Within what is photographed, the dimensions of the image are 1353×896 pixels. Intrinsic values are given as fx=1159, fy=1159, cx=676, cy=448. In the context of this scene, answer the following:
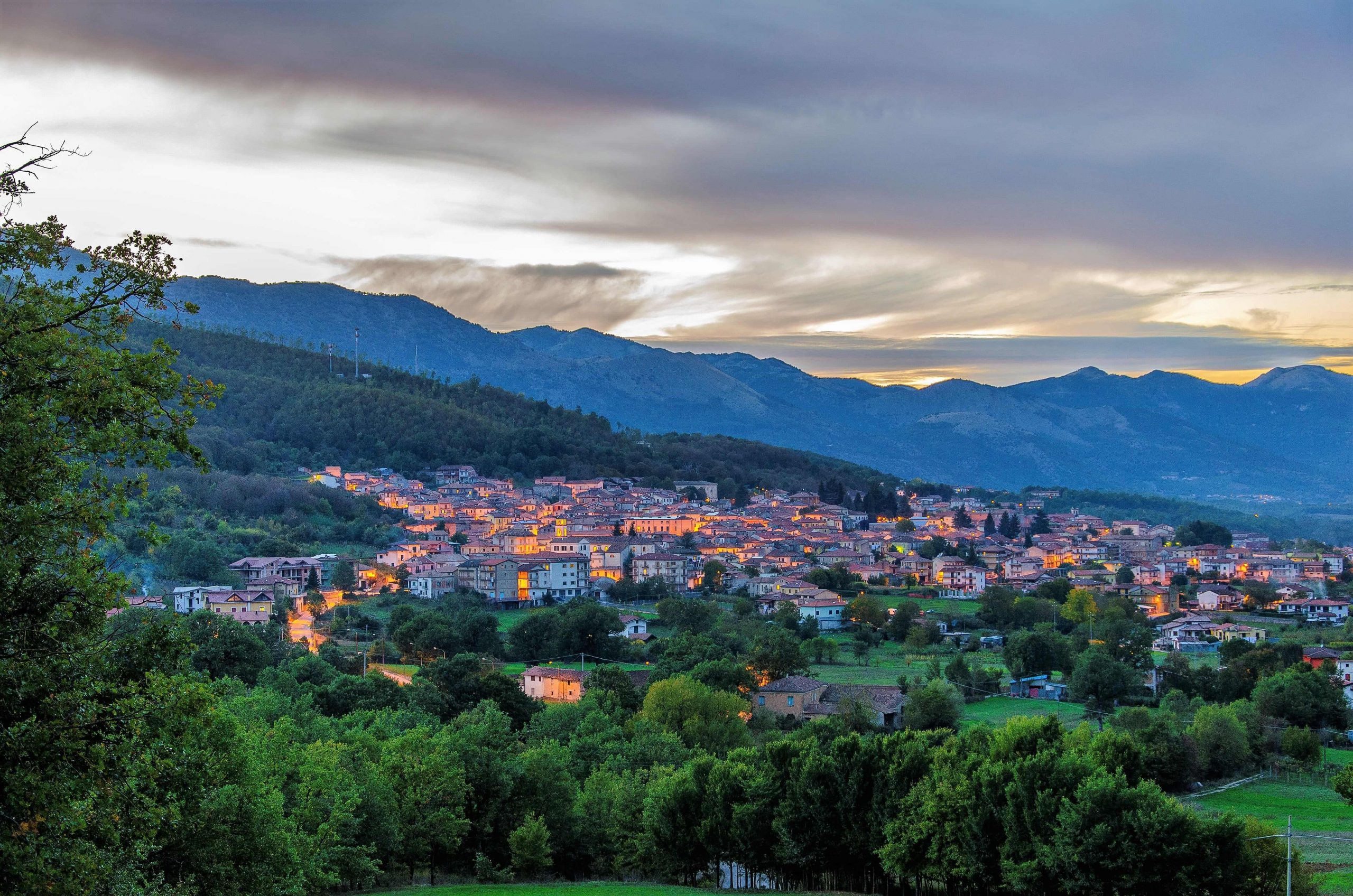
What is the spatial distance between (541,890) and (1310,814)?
730 inches

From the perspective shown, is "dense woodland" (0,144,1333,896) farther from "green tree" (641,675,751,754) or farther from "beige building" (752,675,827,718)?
"beige building" (752,675,827,718)

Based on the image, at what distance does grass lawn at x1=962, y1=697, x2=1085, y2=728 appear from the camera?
35.7m

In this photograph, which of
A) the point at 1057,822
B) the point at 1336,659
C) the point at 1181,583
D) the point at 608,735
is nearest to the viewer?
the point at 1057,822

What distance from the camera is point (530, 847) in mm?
19156

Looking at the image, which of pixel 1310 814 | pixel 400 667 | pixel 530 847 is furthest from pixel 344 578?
pixel 1310 814

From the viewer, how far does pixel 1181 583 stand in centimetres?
7494

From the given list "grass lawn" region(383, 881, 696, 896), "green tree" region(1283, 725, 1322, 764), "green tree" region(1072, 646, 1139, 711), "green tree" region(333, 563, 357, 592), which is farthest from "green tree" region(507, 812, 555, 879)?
"green tree" region(333, 563, 357, 592)

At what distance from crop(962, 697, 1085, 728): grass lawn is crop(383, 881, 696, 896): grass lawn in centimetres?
1876

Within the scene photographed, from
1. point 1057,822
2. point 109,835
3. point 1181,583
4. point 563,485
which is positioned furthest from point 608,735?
point 563,485

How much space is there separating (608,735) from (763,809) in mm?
7438

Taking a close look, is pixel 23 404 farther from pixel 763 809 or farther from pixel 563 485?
pixel 563 485

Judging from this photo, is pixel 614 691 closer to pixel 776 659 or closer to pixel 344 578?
pixel 776 659

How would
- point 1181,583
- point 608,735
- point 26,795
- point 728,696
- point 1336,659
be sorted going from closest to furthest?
point 26,795 < point 608,735 < point 728,696 < point 1336,659 < point 1181,583

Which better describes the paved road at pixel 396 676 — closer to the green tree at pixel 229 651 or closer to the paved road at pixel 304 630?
the green tree at pixel 229 651
